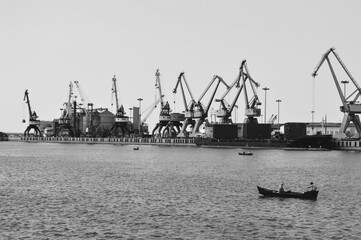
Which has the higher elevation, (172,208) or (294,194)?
(294,194)

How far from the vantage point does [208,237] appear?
47.1 meters

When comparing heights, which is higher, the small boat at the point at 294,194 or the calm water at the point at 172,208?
the small boat at the point at 294,194

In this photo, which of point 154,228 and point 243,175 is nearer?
point 154,228

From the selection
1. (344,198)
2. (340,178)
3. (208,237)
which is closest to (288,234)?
(208,237)

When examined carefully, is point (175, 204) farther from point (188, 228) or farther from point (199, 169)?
point (199, 169)

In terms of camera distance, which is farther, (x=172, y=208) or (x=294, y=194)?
(x=294, y=194)

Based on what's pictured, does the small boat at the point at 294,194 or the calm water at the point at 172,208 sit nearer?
the calm water at the point at 172,208

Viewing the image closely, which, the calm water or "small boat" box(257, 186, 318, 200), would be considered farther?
"small boat" box(257, 186, 318, 200)

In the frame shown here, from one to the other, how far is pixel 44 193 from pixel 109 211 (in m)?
17.2

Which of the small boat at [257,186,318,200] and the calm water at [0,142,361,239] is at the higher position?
the small boat at [257,186,318,200]

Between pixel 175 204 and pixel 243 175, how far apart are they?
38.6 m

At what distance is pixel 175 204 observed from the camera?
64.2 metres

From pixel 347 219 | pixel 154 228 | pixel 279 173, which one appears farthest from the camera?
pixel 279 173

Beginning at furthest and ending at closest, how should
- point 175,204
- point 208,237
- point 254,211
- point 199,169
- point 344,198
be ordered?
point 199,169 → point 344,198 → point 175,204 → point 254,211 → point 208,237
